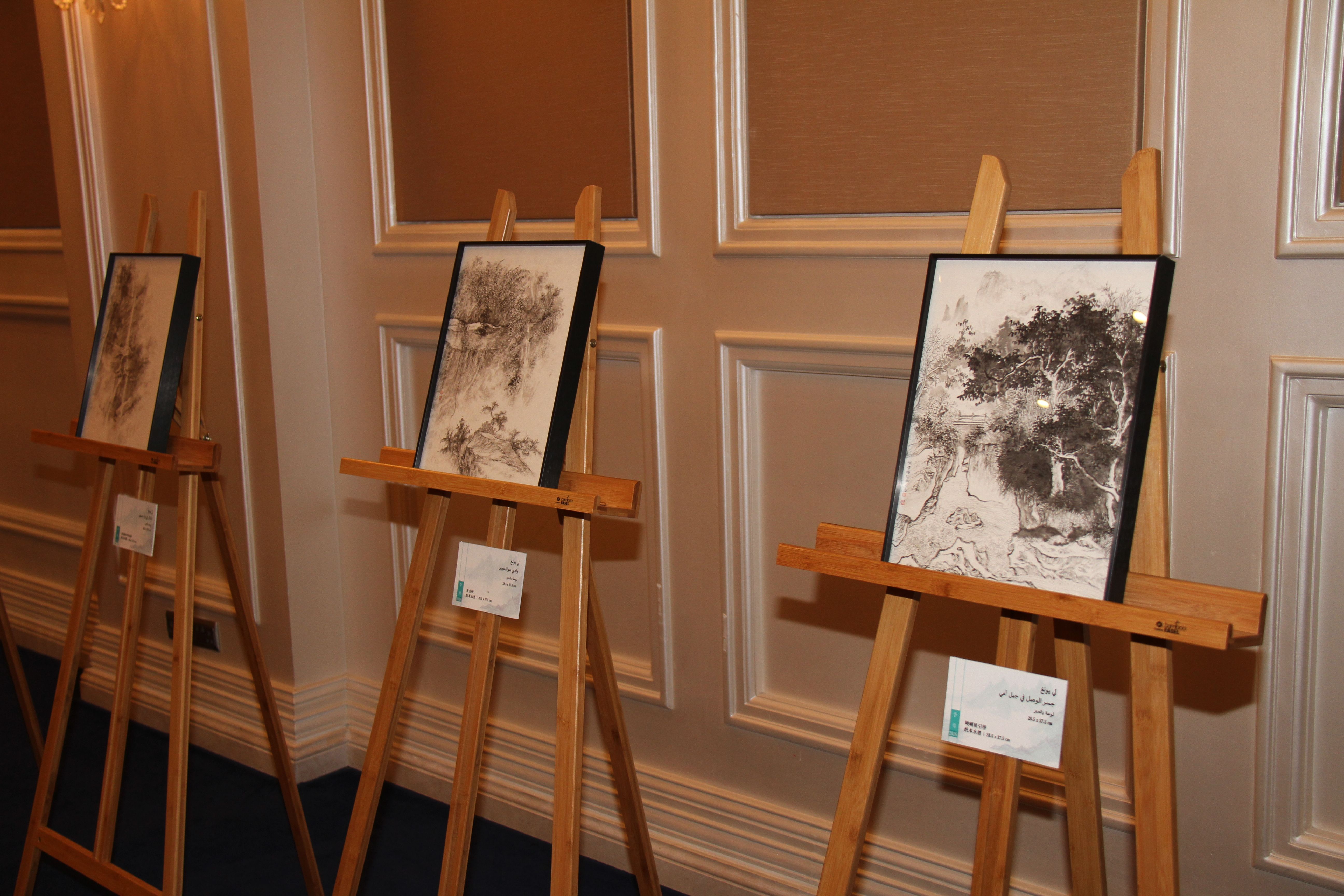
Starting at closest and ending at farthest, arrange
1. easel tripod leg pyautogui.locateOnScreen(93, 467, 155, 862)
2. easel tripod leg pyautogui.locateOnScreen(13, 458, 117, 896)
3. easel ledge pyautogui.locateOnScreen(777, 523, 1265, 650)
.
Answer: easel ledge pyautogui.locateOnScreen(777, 523, 1265, 650) → easel tripod leg pyautogui.locateOnScreen(93, 467, 155, 862) → easel tripod leg pyautogui.locateOnScreen(13, 458, 117, 896)

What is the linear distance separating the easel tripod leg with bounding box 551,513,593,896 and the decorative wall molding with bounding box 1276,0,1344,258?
114cm

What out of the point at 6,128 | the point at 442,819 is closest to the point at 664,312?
the point at 442,819

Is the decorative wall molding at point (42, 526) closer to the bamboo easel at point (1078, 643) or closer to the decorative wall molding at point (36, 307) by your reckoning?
the decorative wall molding at point (36, 307)

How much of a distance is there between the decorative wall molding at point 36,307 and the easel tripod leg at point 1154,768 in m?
3.23

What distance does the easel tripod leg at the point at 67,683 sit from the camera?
7.50ft

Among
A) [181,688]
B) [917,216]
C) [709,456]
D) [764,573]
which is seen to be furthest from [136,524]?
[917,216]

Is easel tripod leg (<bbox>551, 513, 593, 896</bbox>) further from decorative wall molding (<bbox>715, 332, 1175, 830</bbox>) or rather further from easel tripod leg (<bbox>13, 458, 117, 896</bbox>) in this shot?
easel tripod leg (<bbox>13, 458, 117, 896</bbox>)

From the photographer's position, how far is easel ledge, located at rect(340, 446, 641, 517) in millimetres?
1665

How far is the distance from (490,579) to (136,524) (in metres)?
0.89

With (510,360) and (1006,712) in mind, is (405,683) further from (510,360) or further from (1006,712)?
(1006,712)

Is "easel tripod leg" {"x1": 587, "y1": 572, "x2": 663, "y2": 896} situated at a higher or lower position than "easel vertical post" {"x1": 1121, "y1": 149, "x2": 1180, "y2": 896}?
lower

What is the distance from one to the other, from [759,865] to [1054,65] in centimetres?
161

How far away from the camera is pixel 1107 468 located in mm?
1264

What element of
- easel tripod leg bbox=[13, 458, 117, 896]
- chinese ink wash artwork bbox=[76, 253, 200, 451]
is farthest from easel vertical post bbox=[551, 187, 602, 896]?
easel tripod leg bbox=[13, 458, 117, 896]
